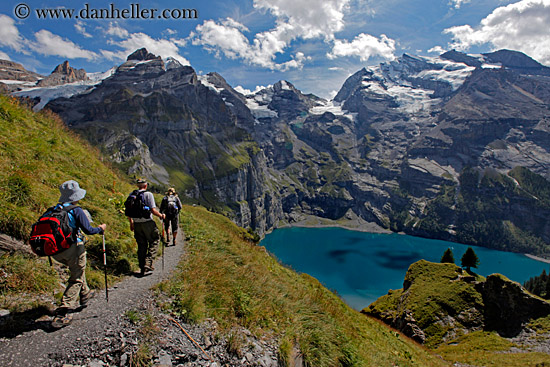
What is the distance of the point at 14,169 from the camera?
9852mm

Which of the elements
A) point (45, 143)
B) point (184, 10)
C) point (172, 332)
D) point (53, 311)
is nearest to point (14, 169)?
point (45, 143)

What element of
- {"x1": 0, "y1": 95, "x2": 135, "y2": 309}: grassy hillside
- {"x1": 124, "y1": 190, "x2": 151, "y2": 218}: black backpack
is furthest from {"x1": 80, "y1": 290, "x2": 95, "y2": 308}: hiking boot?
{"x1": 124, "y1": 190, "x2": 151, "y2": 218}: black backpack

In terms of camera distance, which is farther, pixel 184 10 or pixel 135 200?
pixel 184 10

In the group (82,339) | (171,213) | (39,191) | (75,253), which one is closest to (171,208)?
(171,213)

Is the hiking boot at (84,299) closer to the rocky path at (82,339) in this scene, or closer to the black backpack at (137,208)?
the rocky path at (82,339)

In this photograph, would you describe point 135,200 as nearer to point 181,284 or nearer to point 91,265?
point 91,265

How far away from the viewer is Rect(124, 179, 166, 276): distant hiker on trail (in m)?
9.48

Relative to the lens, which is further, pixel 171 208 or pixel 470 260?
pixel 470 260

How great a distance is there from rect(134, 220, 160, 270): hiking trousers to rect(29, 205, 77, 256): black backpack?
3.12 metres

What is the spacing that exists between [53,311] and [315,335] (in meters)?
6.90

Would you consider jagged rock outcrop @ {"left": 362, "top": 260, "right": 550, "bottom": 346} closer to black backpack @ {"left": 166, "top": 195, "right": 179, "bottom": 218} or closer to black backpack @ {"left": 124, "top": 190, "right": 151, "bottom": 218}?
black backpack @ {"left": 166, "top": 195, "right": 179, "bottom": 218}

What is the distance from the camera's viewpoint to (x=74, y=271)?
6.71 metres

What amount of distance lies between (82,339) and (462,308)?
114ft

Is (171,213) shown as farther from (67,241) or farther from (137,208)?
(67,241)
